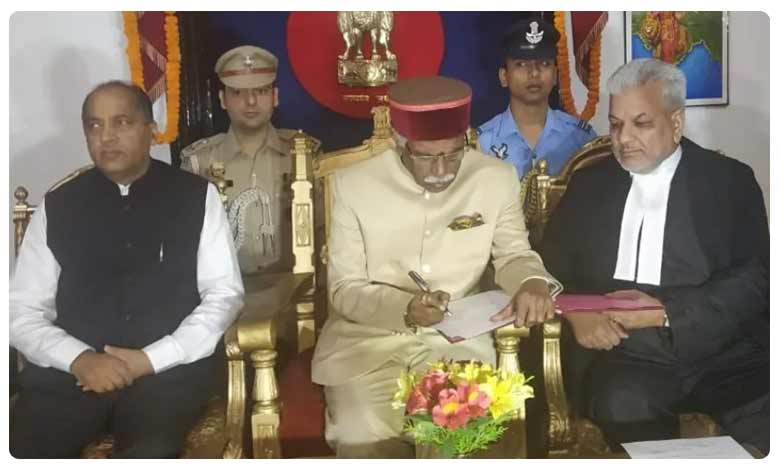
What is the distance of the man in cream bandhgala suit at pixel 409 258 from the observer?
6.41 feet

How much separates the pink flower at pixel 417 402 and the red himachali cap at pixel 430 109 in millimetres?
548

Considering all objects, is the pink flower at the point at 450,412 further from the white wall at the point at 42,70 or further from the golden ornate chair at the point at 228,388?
the white wall at the point at 42,70

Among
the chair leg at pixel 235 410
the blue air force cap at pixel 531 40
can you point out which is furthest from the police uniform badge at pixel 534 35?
the chair leg at pixel 235 410

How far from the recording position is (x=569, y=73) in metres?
2.10

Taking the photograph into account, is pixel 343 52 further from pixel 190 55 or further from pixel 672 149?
pixel 672 149

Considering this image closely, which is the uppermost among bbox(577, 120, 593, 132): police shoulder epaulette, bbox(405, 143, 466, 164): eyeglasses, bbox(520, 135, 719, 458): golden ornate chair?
bbox(577, 120, 593, 132): police shoulder epaulette

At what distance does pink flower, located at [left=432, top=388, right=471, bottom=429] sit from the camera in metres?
1.74

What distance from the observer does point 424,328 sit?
1.97 metres

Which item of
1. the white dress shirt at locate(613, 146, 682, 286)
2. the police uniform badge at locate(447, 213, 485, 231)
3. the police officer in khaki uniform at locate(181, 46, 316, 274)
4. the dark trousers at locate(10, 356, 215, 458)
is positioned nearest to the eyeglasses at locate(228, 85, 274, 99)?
the police officer in khaki uniform at locate(181, 46, 316, 274)

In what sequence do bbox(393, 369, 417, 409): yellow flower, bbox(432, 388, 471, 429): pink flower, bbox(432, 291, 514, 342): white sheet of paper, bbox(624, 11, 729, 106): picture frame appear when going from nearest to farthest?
bbox(432, 388, 471, 429): pink flower
bbox(393, 369, 417, 409): yellow flower
bbox(432, 291, 514, 342): white sheet of paper
bbox(624, 11, 729, 106): picture frame

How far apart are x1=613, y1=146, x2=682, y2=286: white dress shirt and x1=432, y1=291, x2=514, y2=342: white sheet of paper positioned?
0.92 ft

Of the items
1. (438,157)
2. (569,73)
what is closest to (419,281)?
(438,157)

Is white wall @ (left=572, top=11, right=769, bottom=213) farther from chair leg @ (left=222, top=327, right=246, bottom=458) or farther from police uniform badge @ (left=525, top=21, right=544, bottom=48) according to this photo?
chair leg @ (left=222, top=327, right=246, bottom=458)

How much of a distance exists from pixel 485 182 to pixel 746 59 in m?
0.66
